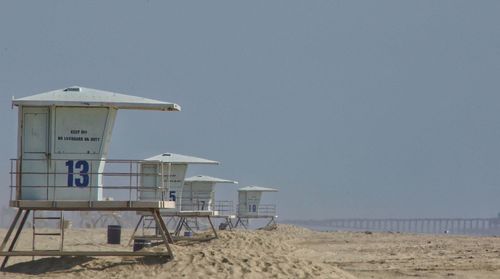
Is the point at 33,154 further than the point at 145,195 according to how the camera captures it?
No

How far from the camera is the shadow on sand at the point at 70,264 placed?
20672mm

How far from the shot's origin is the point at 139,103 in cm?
2102

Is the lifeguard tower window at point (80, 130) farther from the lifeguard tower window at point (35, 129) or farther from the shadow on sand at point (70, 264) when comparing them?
the shadow on sand at point (70, 264)

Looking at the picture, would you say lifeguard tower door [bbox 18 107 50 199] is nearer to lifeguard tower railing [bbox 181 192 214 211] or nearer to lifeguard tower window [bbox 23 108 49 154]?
lifeguard tower window [bbox 23 108 49 154]

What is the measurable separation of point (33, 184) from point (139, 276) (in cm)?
302

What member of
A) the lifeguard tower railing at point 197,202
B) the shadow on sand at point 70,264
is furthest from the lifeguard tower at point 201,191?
the shadow on sand at point 70,264

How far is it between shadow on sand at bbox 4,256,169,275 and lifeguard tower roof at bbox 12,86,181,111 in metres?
3.05

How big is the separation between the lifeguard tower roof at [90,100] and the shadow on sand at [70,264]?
3051 mm

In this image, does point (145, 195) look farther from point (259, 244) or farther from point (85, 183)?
point (85, 183)

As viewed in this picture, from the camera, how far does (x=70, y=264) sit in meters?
21.0

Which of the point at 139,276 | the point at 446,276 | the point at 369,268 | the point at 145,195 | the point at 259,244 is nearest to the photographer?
the point at 139,276

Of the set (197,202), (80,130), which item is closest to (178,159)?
(197,202)

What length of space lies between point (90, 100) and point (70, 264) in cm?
328

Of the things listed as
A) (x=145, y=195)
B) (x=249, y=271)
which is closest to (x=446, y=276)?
(x=249, y=271)
